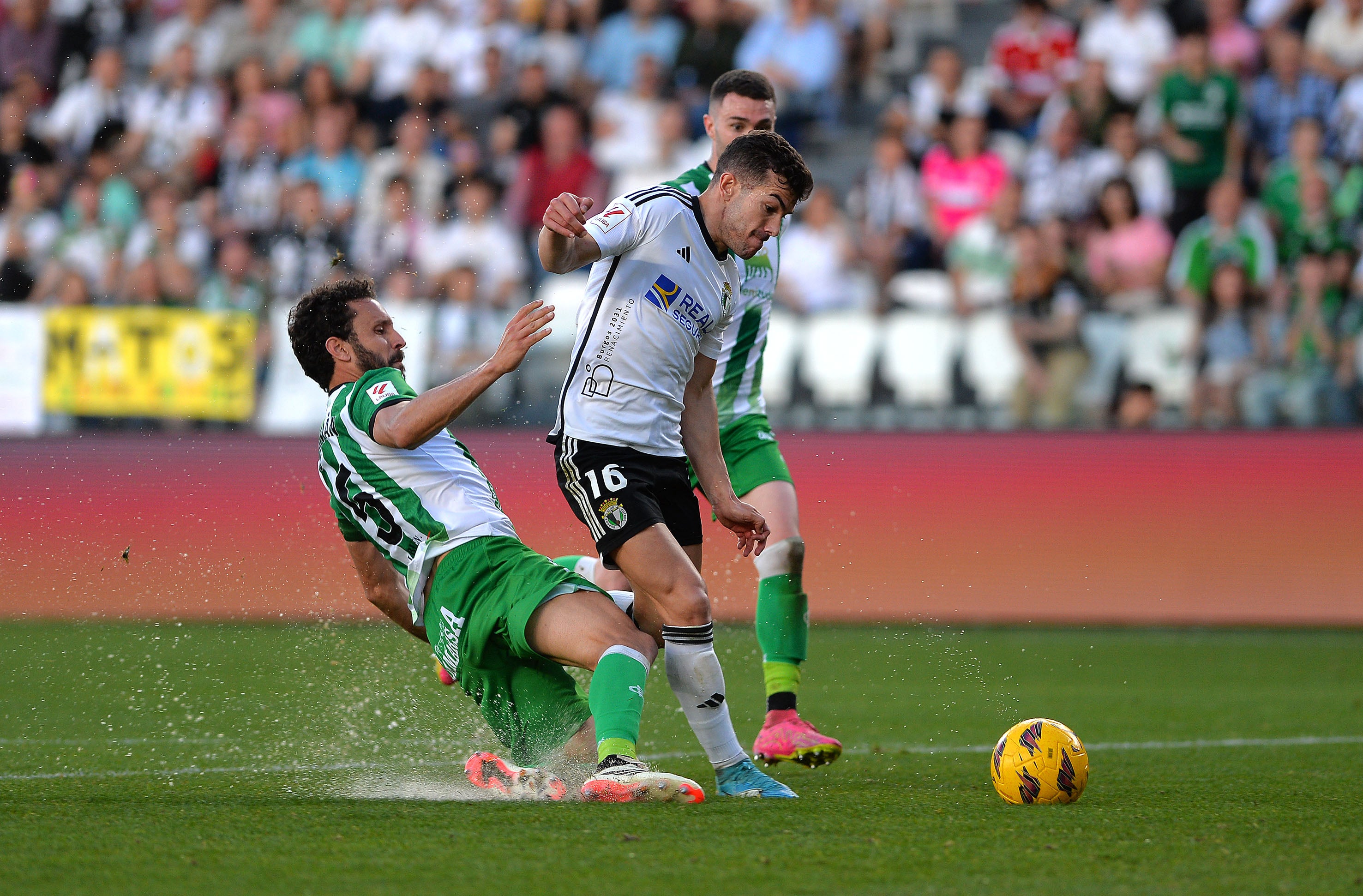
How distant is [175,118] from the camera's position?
15344 mm

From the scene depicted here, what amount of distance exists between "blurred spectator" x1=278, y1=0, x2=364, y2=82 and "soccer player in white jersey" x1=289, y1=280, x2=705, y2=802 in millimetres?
10936

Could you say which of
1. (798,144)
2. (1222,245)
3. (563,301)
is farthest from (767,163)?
(798,144)

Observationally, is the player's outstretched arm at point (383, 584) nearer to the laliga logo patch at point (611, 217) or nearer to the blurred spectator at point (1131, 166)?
the laliga logo patch at point (611, 217)

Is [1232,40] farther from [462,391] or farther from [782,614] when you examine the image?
[462,391]

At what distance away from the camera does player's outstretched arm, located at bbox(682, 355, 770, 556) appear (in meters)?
5.59

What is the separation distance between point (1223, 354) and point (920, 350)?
2.06 metres

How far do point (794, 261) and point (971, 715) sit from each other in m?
5.52

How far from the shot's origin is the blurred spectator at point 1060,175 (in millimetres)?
13102

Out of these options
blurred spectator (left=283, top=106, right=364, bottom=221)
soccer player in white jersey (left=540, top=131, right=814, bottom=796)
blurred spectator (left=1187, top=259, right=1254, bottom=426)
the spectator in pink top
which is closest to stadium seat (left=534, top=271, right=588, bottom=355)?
blurred spectator (left=283, top=106, right=364, bottom=221)

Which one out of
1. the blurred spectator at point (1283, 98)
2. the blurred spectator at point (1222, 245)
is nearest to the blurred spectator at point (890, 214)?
the blurred spectator at point (1222, 245)

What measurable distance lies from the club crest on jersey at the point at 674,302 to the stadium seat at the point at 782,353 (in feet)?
19.7

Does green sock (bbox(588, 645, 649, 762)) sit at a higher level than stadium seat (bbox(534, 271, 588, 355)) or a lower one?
lower

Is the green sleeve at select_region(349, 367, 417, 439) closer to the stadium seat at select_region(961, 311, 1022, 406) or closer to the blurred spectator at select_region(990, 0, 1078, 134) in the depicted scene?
the stadium seat at select_region(961, 311, 1022, 406)

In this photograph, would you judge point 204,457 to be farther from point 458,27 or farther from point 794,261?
point 458,27
